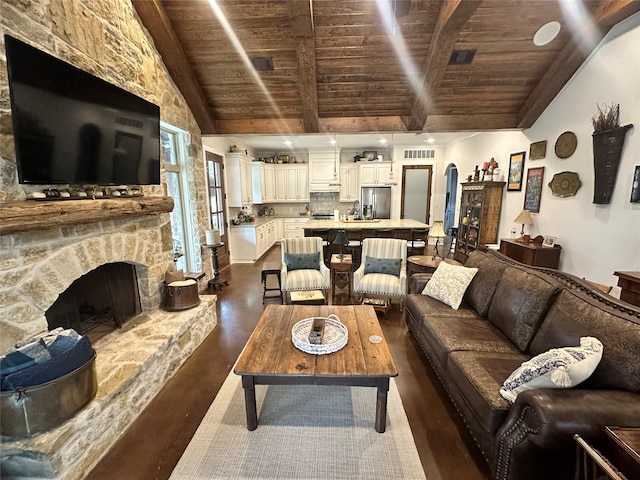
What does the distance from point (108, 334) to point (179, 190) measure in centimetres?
234

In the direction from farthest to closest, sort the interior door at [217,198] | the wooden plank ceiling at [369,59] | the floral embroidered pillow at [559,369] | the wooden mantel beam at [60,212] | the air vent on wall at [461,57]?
the interior door at [217,198] < the air vent on wall at [461,57] < the wooden plank ceiling at [369,59] < the wooden mantel beam at [60,212] < the floral embroidered pillow at [559,369]

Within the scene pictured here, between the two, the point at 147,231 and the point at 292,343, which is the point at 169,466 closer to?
the point at 292,343

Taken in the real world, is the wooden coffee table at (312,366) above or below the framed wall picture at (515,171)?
below

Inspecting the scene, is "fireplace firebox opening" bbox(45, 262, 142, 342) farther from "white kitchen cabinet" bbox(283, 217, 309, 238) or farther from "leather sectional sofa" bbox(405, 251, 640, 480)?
"white kitchen cabinet" bbox(283, 217, 309, 238)

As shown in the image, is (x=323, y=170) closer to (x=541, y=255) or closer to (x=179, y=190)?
(x=179, y=190)

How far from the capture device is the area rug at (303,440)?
1583mm

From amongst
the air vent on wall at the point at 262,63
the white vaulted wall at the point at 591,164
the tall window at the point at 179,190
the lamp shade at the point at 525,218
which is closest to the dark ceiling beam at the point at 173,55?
the tall window at the point at 179,190

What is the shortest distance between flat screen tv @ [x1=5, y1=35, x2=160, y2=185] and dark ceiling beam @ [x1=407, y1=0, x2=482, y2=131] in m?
2.96

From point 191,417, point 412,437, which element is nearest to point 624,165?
point 412,437

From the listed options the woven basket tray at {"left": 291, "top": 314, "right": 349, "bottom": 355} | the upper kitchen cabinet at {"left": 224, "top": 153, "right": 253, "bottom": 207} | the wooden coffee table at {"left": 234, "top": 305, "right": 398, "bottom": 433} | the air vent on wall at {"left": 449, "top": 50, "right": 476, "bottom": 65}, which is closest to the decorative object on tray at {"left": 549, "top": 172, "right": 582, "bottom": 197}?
the air vent on wall at {"left": 449, "top": 50, "right": 476, "bottom": 65}

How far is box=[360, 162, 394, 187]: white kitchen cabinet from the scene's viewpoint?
7.43m

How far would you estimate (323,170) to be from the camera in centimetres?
759

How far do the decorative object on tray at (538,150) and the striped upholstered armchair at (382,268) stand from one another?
251 cm

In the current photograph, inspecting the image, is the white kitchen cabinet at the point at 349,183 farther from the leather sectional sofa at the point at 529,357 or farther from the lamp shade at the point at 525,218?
the leather sectional sofa at the point at 529,357
